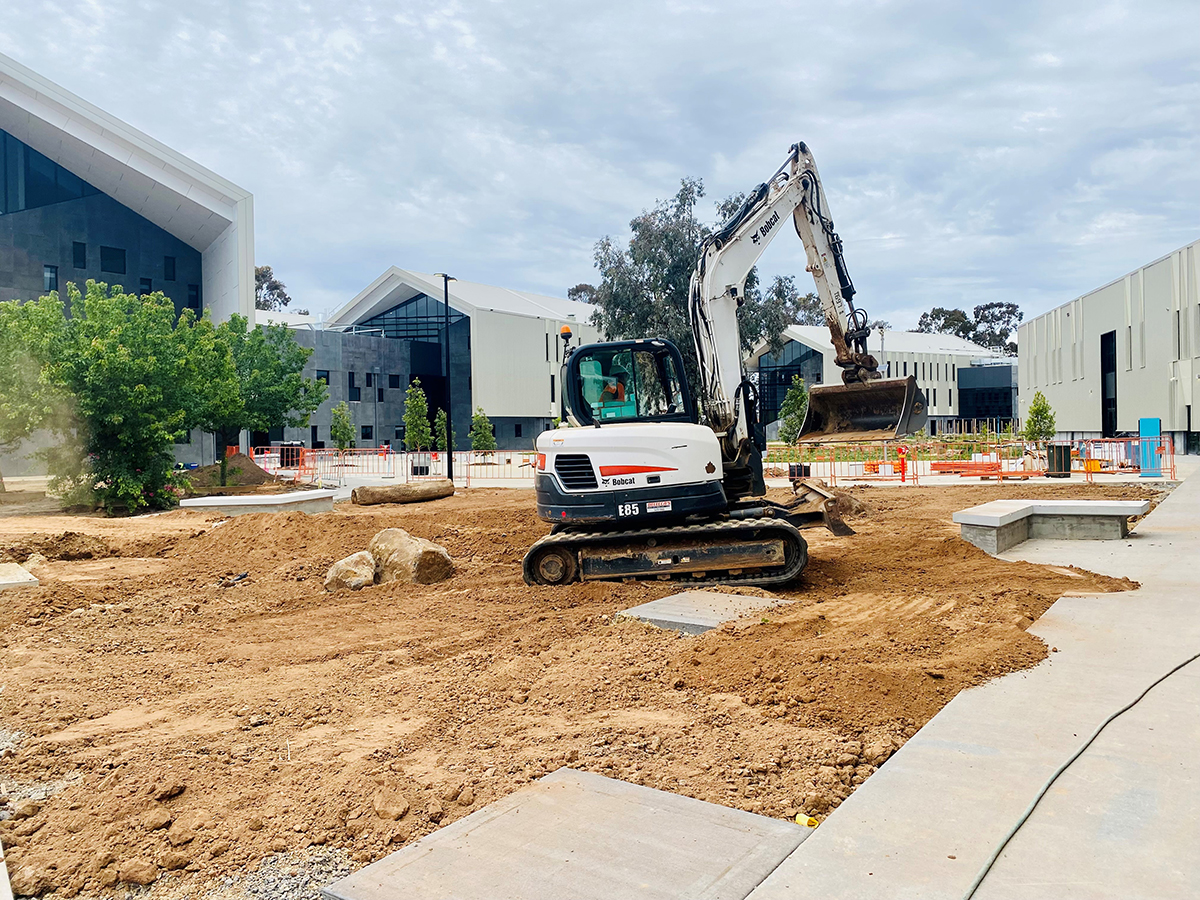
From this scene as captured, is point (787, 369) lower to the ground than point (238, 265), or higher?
lower

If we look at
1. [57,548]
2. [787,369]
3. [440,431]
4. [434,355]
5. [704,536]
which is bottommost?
[57,548]

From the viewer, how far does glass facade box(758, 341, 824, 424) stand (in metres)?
67.4

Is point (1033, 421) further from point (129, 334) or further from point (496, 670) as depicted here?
point (496, 670)

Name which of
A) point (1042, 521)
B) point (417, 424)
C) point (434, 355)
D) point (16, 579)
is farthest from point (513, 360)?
point (16, 579)

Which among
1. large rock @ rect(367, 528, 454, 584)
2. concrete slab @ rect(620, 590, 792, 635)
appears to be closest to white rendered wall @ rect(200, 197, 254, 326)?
large rock @ rect(367, 528, 454, 584)

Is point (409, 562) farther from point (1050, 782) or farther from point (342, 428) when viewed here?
point (342, 428)

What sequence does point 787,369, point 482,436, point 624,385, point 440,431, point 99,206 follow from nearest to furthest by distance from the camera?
point 624,385, point 99,206, point 482,436, point 440,431, point 787,369

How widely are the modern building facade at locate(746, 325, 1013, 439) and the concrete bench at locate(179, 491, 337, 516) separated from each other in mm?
50133

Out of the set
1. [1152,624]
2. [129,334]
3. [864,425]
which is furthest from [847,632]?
[129,334]

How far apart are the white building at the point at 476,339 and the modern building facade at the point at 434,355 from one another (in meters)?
0.07

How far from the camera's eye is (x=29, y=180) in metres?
37.6

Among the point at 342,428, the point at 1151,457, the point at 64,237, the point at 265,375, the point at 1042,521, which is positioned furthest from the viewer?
the point at 342,428

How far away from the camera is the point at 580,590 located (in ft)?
30.9

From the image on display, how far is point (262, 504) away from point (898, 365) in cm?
6080
